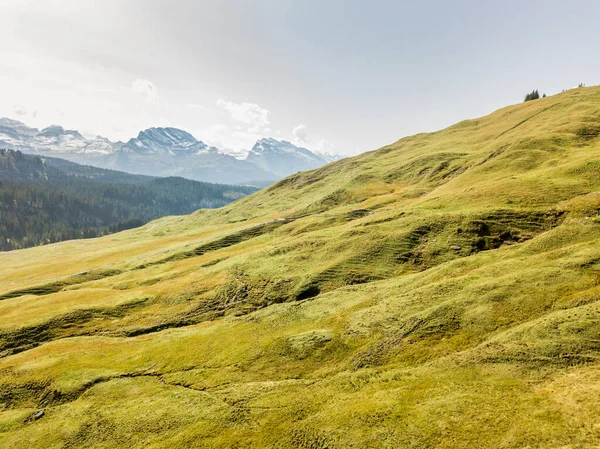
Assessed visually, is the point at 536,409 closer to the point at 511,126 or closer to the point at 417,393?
the point at 417,393

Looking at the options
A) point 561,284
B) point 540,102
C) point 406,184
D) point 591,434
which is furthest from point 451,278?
point 540,102

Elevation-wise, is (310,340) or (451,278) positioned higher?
(451,278)

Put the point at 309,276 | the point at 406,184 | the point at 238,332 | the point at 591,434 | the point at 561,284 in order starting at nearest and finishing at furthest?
1. the point at 591,434
2. the point at 561,284
3. the point at 238,332
4. the point at 309,276
5. the point at 406,184

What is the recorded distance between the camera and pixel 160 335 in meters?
68.2

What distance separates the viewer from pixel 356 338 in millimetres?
48188

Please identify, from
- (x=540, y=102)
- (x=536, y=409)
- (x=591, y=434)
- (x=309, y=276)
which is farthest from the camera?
(x=540, y=102)

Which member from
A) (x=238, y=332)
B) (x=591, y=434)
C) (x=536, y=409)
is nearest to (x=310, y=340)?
(x=238, y=332)

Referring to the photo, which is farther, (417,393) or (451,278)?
(451,278)

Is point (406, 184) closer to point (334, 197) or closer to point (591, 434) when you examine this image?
point (334, 197)

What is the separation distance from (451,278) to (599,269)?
18408 mm

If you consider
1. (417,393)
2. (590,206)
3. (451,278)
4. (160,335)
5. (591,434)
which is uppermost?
(590,206)

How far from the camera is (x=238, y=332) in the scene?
60719 mm

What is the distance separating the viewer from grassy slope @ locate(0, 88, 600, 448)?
98.5 feet

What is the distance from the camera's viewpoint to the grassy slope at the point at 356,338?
30031 mm
